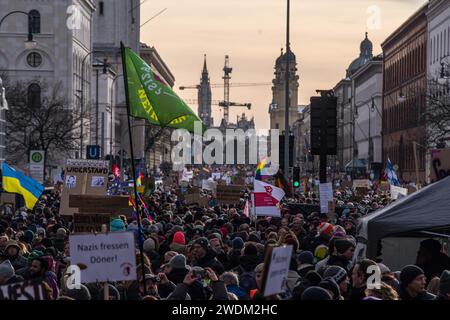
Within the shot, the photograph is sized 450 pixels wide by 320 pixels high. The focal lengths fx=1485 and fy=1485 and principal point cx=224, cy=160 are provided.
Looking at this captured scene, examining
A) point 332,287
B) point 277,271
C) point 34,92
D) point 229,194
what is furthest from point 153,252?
point 34,92

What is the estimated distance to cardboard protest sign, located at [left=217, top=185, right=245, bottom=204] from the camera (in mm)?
33406

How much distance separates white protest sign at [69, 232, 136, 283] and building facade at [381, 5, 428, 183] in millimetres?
85523

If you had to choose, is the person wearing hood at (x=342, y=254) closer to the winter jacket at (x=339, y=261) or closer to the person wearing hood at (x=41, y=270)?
the winter jacket at (x=339, y=261)

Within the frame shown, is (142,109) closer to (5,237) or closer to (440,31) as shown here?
(5,237)

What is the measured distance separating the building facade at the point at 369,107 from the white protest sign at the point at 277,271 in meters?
122

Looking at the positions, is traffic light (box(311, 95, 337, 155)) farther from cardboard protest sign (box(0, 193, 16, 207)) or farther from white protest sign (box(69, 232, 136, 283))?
white protest sign (box(69, 232, 136, 283))

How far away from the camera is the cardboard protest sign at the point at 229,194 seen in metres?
33.4

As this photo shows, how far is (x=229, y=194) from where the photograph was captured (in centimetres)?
3350

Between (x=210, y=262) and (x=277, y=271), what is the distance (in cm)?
680

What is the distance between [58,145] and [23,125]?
2167 mm

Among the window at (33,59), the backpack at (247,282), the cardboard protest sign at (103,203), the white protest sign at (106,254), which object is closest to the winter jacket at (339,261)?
the backpack at (247,282)

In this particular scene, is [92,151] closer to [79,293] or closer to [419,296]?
[79,293]

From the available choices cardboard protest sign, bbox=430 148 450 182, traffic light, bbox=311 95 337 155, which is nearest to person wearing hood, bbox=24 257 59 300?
cardboard protest sign, bbox=430 148 450 182
